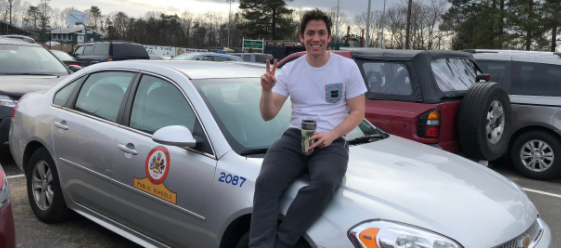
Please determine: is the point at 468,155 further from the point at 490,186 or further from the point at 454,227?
the point at 454,227

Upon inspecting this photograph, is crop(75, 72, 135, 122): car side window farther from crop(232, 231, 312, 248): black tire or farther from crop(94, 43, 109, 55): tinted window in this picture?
crop(94, 43, 109, 55): tinted window

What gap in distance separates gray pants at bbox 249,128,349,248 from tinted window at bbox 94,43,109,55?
17.5 m

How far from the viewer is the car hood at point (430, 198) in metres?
2.27

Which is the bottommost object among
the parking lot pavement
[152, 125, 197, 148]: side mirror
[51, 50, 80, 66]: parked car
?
the parking lot pavement

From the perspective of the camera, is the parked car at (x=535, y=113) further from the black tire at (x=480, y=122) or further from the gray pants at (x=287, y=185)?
the gray pants at (x=287, y=185)

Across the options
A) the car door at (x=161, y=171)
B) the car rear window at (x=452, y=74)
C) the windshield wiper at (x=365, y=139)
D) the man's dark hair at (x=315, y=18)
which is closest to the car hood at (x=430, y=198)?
the windshield wiper at (x=365, y=139)

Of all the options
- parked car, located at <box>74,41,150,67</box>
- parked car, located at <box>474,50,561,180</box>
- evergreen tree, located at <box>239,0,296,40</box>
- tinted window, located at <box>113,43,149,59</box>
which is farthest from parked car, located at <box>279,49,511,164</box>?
evergreen tree, located at <box>239,0,296,40</box>

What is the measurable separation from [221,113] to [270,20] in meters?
67.9

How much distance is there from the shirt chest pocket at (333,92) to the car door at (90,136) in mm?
1612

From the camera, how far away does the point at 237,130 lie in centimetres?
300

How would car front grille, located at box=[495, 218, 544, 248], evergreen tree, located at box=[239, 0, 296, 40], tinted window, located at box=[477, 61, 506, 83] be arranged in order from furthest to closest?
evergreen tree, located at box=[239, 0, 296, 40] < tinted window, located at box=[477, 61, 506, 83] < car front grille, located at box=[495, 218, 544, 248]

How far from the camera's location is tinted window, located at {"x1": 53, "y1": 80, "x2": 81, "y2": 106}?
4.12 m

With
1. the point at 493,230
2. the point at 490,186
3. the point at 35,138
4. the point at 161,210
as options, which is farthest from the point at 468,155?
the point at 35,138

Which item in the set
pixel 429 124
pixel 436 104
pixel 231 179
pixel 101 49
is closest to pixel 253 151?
pixel 231 179
